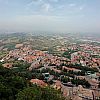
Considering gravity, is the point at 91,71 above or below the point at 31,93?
below

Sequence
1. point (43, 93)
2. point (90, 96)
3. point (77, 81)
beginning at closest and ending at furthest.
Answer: point (43, 93) → point (90, 96) → point (77, 81)

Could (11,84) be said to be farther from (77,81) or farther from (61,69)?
(61,69)

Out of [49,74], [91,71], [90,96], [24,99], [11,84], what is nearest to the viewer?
[24,99]

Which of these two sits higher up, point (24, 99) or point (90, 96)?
point (24, 99)

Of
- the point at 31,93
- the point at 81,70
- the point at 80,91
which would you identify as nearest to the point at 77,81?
the point at 80,91

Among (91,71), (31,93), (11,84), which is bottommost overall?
(91,71)

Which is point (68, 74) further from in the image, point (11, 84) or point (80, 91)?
point (11, 84)

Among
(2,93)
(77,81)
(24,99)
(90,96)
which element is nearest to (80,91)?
(90,96)

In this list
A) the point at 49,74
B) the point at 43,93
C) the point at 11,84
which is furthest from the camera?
the point at 49,74

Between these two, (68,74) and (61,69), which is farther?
(61,69)
